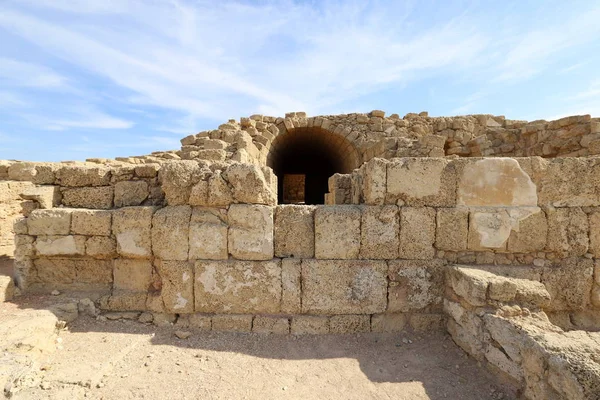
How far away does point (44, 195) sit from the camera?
3.71m

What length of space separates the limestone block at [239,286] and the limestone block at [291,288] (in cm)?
5

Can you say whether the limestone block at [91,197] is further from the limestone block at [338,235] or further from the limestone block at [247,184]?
the limestone block at [338,235]

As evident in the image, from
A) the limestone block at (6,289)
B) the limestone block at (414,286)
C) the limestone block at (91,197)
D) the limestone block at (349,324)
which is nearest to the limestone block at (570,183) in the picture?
the limestone block at (414,286)

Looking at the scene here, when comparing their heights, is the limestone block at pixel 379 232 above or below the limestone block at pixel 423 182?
below

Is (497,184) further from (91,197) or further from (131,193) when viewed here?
(91,197)

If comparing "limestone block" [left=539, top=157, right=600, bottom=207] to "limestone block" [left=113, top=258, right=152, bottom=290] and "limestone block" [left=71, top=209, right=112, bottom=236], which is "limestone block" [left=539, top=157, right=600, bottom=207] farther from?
"limestone block" [left=71, top=209, right=112, bottom=236]

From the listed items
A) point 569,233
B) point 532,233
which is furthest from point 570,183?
point 532,233

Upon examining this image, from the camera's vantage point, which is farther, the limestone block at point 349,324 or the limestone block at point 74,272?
the limestone block at point 74,272

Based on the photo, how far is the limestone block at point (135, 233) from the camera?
11.6 ft

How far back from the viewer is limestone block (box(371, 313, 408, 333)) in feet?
11.1

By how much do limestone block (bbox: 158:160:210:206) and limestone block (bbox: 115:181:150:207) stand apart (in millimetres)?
463

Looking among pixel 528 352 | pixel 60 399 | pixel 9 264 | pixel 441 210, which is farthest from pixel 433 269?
pixel 9 264

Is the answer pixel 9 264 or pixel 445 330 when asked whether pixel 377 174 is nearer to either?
pixel 445 330

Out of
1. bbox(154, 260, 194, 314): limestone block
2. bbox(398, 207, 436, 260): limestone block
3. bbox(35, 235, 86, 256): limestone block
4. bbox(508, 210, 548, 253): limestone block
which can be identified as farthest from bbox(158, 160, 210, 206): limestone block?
bbox(508, 210, 548, 253): limestone block
